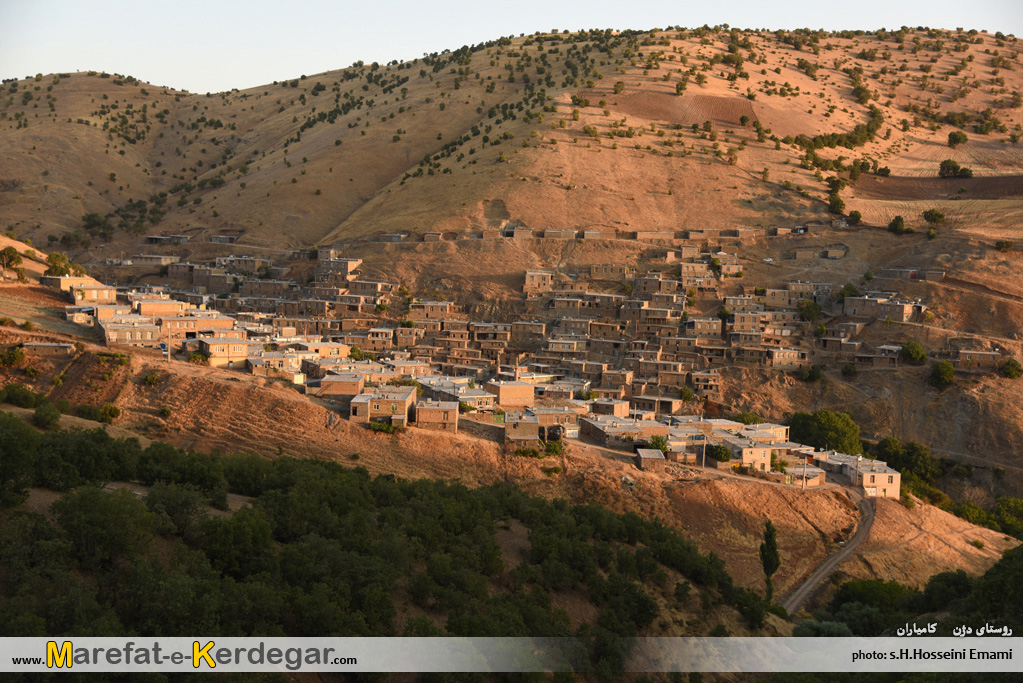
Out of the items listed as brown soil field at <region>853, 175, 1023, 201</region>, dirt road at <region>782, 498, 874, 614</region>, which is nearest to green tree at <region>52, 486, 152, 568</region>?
dirt road at <region>782, 498, 874, 614</region>

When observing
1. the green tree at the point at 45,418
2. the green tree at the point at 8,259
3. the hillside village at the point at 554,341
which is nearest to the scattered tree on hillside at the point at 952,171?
the hillside village at the point at 554,341

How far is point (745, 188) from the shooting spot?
62719 mm

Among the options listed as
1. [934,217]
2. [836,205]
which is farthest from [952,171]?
[836,205]

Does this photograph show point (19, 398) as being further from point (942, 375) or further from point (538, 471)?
point (942, 375)

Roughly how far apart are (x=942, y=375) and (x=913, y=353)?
5.72 feet

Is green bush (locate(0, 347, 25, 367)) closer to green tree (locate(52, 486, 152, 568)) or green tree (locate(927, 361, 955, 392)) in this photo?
green tree (locate(52, 486, 152, 568))

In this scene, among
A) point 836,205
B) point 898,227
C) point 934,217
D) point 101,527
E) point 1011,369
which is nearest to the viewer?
point 101,527

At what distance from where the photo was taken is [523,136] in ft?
224

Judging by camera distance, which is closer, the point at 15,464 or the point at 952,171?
the point at 15,464

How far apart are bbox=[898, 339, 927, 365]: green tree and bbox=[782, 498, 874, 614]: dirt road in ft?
42.2

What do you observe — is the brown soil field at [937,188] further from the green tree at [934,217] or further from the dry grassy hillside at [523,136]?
the green tree at [934,217]

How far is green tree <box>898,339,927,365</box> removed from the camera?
41.2 meters

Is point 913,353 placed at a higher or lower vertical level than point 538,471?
higher

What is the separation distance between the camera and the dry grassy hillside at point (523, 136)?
62344mm
